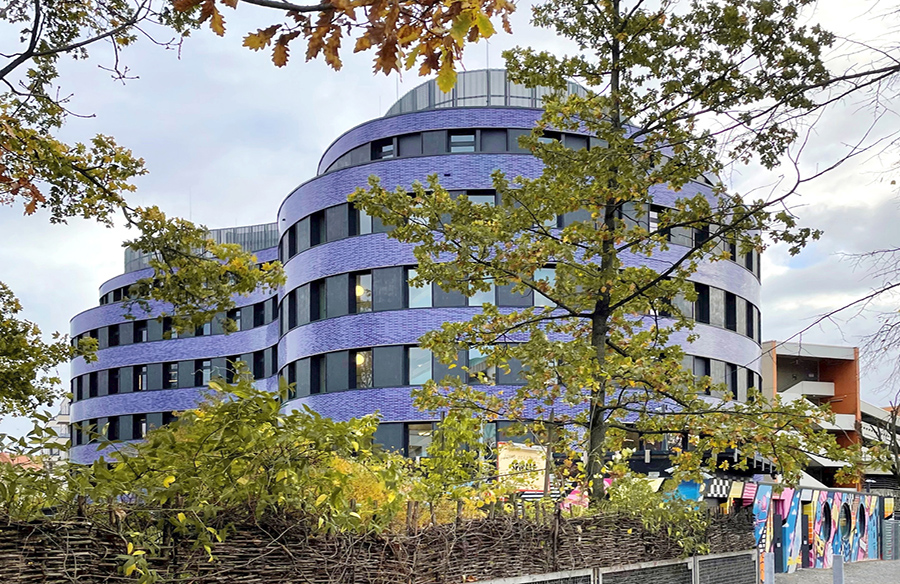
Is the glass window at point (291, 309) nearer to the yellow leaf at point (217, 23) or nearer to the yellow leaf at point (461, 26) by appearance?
the yellow leaf at point (217, 23)

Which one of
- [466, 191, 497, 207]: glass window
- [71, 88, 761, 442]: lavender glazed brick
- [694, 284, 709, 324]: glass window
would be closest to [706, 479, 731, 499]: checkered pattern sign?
[71, 88, 761, 442]: lavender glazed brick

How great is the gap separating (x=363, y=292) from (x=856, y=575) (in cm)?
1741

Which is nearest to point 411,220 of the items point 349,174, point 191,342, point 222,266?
point 222,266

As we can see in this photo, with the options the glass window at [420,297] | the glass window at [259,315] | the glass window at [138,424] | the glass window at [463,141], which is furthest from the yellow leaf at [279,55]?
the glass window at [138,424]

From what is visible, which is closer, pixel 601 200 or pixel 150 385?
pixel 601 200

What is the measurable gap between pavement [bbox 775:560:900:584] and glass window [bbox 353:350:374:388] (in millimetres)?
14010

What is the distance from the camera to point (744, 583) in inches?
471

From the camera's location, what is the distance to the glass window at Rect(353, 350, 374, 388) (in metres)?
32.2

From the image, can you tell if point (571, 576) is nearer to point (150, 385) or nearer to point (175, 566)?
point (175, 566)

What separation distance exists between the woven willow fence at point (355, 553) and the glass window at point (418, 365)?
21.3 metres

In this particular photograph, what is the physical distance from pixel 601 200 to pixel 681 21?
2506 millimetres

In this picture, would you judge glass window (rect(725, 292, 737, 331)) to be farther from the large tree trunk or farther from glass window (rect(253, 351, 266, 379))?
the large tree trunk

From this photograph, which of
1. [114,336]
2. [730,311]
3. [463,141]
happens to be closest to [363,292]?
[463,141]

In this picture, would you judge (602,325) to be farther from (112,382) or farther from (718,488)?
(112,382)
